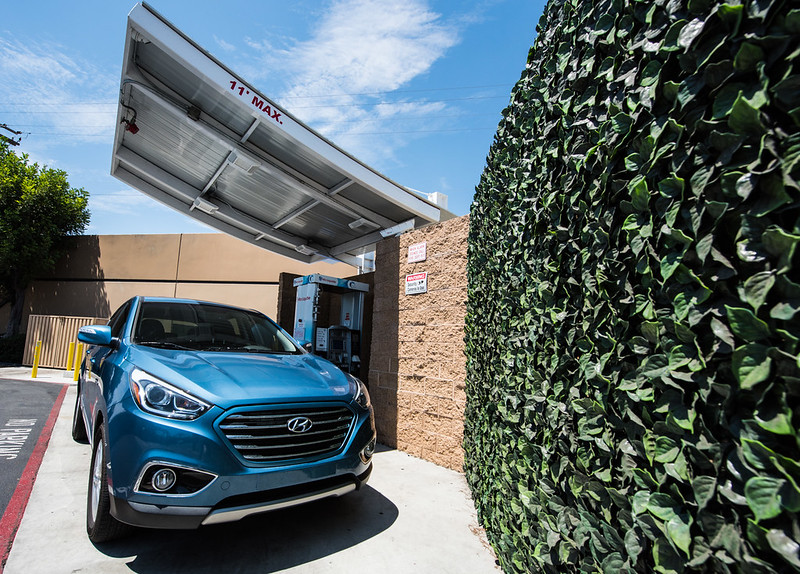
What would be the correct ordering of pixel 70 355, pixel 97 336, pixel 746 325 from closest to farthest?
1. pixel 746 325
2. pixel 97 336
3. pixel 70 355

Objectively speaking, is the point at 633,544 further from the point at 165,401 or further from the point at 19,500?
the point at 19,500

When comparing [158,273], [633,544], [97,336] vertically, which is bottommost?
[633,544]

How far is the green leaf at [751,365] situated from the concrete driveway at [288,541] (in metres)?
2.56

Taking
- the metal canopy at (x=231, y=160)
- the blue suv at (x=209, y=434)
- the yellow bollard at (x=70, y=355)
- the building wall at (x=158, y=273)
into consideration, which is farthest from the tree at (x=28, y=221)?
the blue suv at (x=209, y=434)

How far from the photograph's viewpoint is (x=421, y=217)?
757cm

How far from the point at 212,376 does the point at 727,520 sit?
9.57 ft

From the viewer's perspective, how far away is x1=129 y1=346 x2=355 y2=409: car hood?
2.88 m

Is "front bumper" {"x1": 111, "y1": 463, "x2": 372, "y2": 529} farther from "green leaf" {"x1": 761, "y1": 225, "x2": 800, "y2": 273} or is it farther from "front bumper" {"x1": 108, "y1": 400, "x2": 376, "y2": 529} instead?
"green leaf" {"x1": 761, "y1": 225, "x2": 800, "y2": 273}

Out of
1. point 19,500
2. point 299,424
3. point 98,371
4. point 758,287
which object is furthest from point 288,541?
point 758,287

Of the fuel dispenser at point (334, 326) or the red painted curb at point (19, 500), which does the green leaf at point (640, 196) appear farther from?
the fuel dispenser at point (334, 326)

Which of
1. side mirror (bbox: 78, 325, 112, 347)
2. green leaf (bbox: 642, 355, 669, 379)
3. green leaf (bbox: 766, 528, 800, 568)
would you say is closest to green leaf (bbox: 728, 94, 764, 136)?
green leaf (bbox: 642, 355, 669, 379)

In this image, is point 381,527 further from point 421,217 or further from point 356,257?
point 356,257

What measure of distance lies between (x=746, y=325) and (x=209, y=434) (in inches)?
109

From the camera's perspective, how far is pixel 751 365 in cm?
107
